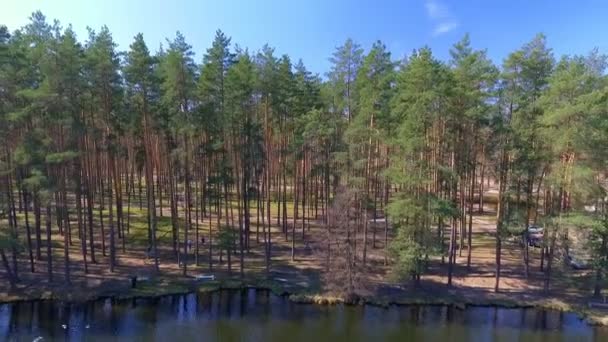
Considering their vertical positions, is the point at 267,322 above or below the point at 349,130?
below

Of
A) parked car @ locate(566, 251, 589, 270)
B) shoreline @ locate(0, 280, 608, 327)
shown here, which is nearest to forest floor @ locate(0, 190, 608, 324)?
shoreline @ locate(0, 280, 608, 327)

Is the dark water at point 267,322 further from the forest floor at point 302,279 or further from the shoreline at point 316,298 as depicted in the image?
the forest floor at point 302,279

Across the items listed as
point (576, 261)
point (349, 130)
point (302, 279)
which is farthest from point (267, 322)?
point (576, 261)

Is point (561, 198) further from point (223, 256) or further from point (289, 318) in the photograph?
point (223, 256)

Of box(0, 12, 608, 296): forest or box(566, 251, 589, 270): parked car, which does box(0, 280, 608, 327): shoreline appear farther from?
box(566, 251, 589, 270): parked car

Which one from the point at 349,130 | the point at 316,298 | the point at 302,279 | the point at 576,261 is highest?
the point at 349,130

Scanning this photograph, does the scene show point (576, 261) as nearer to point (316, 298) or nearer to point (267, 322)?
point (316, 298)

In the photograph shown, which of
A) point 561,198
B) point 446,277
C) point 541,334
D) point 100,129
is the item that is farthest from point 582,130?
point 100,129
